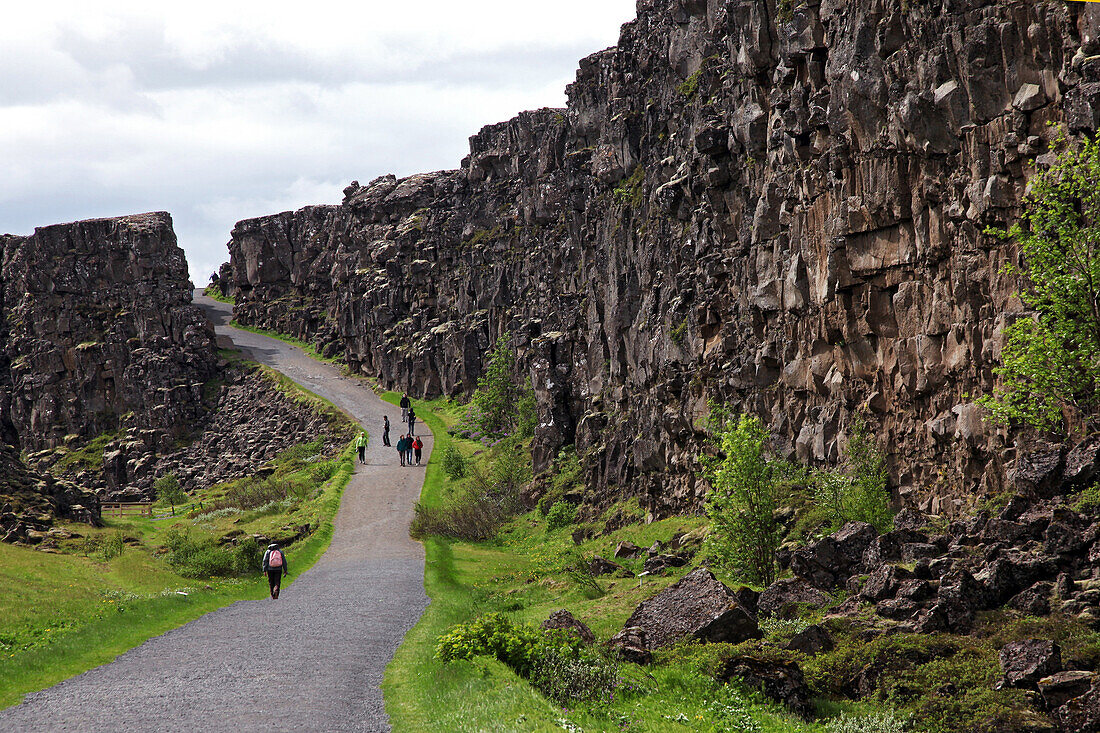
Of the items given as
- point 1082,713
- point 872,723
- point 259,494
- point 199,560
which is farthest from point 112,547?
point 1082,713

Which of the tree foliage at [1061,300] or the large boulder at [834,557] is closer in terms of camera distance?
the tree foliage at [1061,300]

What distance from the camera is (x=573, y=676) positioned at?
18.7 meters

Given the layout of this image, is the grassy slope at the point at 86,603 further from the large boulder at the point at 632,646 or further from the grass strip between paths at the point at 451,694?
the large boulder at the point at 632,646

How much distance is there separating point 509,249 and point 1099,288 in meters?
69.1

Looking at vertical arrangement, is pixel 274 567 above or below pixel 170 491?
above

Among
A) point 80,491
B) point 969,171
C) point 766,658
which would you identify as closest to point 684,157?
point 969,171

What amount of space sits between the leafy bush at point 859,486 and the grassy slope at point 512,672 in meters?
7.36

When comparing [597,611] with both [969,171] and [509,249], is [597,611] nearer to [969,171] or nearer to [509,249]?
[969,171]

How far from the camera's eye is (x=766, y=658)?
19938 mm

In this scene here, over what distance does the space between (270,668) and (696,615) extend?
11573 millimetres

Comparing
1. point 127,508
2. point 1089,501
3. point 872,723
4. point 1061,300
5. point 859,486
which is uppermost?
point 1061,300

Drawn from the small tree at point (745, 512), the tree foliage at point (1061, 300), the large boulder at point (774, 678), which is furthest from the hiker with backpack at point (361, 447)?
the large boulder at point (774, 678)

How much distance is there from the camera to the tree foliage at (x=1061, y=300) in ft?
76.5

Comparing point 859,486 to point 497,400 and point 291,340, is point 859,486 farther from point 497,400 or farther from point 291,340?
point 291,340
